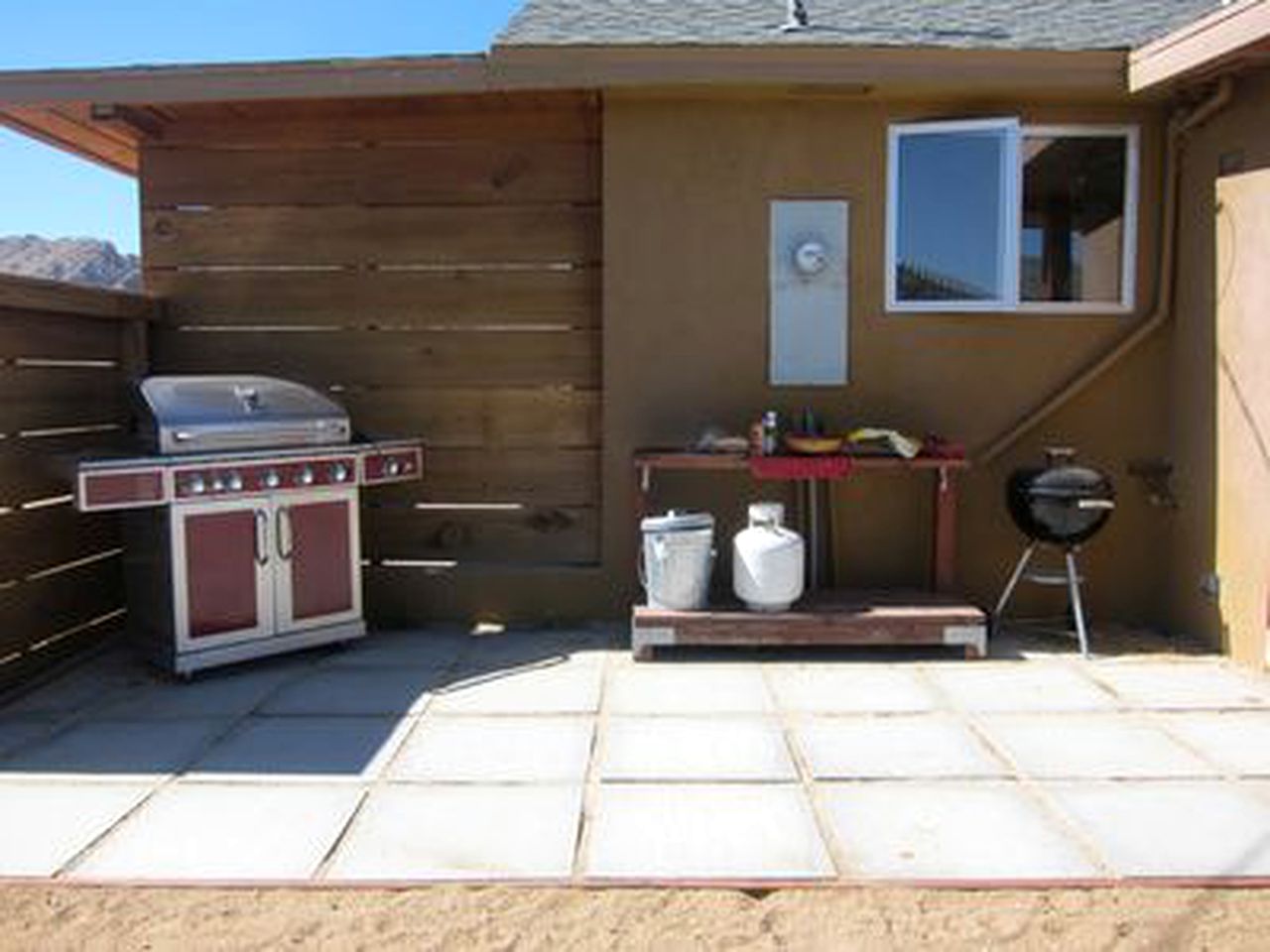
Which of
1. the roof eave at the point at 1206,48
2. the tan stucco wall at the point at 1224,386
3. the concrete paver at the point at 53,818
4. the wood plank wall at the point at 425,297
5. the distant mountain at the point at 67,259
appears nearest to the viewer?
A: the concrete paver at the point at 53,818

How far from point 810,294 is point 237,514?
2.92m

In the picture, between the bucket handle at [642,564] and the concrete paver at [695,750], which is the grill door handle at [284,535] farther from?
the concrete paver at [695,750]

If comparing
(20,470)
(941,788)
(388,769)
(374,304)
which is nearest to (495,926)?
(388,769)

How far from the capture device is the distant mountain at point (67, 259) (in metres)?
26.9

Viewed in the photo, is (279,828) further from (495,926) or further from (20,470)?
(20,470)

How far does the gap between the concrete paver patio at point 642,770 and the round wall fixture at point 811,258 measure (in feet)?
6.21

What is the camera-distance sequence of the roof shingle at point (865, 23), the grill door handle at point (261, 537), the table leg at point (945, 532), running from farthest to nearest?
the table leg at point (945, 532) < the roof shingle at point (865, 23) < the grill door handle at point (261, 537)

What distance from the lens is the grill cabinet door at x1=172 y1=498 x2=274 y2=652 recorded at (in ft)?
16.1

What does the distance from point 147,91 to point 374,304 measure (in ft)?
4.74

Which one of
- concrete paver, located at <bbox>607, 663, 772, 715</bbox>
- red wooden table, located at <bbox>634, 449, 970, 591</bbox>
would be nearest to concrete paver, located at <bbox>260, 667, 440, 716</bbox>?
concrete paver, located at <bbox>607, 663, 772, 715</bbox>

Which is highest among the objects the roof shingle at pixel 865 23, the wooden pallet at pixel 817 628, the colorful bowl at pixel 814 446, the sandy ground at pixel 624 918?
the roof shingle at pixel 865 23

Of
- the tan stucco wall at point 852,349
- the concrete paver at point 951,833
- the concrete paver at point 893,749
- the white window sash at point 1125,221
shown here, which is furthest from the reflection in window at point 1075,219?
the concrete paver at point 951,833

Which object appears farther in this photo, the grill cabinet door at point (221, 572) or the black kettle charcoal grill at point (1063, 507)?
the black kettle charcoal grill at point (1063, 507)

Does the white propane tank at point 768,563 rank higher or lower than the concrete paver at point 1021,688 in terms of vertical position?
higher
